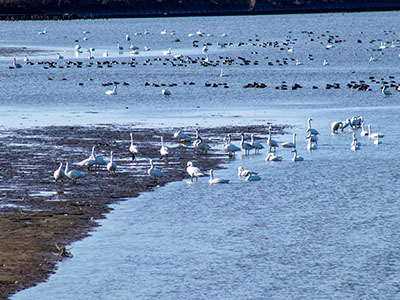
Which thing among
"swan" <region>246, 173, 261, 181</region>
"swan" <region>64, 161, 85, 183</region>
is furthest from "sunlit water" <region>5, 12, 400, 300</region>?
"swan" <region>64, 161, 85, 183</region>

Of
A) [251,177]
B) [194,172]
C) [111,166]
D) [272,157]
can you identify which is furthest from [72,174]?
[272,157]

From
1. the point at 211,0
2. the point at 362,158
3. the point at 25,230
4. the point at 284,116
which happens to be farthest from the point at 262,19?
the point at 25,230

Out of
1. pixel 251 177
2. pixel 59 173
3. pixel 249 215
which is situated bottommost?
pixel 249 215

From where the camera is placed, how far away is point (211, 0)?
6831 inches

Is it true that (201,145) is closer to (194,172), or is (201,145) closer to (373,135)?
(194,172)

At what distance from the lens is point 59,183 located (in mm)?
24125

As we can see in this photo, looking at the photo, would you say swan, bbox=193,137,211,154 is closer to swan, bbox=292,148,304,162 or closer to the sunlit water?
the sunlit water

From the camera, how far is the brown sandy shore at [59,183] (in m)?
17.1

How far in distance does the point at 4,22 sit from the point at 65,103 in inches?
4768

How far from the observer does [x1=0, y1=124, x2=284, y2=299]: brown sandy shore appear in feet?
56.1

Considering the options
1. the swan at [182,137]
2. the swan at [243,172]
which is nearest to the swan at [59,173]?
the swan at [243,172]

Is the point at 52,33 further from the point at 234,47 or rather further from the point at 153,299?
the point at 153,299

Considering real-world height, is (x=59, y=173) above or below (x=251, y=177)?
above

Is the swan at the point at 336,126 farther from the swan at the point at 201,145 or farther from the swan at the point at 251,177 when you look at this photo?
the swan at the point at 251,177
